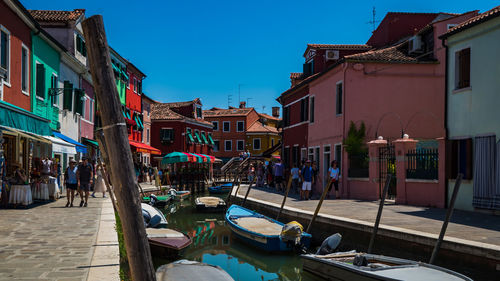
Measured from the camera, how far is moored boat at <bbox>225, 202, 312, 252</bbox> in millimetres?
12883

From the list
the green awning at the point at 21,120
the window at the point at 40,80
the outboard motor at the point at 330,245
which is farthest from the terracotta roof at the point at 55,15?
the outboard motor at the point at 330,245

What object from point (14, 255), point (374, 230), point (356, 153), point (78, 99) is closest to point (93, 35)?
point (14, 255)

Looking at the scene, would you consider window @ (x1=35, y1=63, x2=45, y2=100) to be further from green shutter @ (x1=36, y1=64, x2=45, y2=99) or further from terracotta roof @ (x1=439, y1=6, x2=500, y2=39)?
terracotta roof @ (x1=439, y1=6, x2=500, y2=39)

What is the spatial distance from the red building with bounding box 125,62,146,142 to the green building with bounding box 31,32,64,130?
16.2 metres

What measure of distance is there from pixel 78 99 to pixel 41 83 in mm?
5235

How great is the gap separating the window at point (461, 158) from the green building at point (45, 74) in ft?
47.2

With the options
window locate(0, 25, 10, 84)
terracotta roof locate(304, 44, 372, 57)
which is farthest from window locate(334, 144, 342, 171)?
window locate(0, 25, 10, 84)

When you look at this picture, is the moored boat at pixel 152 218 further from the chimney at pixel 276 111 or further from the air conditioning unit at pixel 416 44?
the chimney at pixel 276 111

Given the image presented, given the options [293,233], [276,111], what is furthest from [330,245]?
[276,111]

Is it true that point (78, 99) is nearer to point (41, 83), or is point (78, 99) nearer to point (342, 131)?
point (41, 83)

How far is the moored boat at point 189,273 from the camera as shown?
781cm

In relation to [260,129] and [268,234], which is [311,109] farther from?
[260,129]

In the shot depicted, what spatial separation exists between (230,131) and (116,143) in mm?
63469

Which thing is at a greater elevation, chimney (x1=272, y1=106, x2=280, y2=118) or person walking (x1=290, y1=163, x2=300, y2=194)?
chimney (x1=272, y1=106, x2=280, y2=118)
